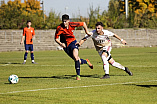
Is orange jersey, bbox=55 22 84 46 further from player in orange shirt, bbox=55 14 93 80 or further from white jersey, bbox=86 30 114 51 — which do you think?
white jersey, bbox=86 30 114 51

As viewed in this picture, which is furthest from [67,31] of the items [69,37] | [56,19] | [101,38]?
[56,19]

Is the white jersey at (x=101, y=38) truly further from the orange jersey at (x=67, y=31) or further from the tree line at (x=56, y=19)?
the tree line at (x=56, y=19)

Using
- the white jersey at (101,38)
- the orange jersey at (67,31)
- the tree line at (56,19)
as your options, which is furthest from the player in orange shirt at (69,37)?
the tree line at (56,19)

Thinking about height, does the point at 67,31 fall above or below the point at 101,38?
above

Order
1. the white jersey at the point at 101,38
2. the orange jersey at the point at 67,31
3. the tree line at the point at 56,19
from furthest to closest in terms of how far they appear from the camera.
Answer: the tree line at the point at 56,19, the orange jersey at the point at 67,31, the white jersey at the point at 101,38

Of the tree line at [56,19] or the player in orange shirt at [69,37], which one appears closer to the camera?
the player in orange shirt at [69,37]

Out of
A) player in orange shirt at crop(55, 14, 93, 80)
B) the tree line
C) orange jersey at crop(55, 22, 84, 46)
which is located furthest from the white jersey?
the tree line

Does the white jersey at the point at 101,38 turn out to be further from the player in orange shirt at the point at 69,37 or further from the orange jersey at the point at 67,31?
the orange jersey at the point at 67,31

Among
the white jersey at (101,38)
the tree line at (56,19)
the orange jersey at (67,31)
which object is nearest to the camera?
the white jersey at (101,38)

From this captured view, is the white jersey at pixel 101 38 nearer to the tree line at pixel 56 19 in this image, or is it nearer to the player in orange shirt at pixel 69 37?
the player in orange shirt at pixel 69 37

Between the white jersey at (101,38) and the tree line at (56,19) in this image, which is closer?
the white jersey at (101,38)

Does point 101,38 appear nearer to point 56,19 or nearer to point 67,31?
point 67,31

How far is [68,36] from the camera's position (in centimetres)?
1248

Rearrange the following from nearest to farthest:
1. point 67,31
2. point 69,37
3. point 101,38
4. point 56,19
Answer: point 101,38, point 67,31, point 69,37, point 56,19
